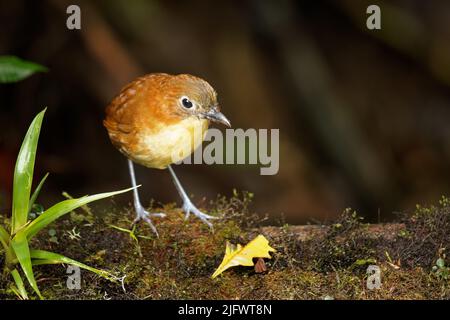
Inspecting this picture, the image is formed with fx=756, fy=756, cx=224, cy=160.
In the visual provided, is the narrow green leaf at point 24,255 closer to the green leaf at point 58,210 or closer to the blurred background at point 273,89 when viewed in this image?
the green leaf at point 58,210

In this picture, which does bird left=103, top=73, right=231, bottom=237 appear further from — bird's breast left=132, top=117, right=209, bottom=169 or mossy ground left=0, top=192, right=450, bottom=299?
mossy ground left=0, top=192, right=450, bottom=299

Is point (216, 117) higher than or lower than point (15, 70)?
lower

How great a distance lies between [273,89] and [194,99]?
300 cm

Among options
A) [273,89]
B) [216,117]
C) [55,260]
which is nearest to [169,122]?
[216,117]

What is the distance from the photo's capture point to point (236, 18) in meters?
6.25

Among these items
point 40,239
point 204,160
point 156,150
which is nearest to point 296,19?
point 204,160

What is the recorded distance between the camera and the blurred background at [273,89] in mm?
5754

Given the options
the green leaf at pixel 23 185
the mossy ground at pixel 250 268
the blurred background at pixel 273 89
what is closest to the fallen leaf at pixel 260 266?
the mossy ground at pixel 250 268

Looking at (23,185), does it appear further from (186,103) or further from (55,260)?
(186,103)

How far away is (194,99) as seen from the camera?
3.39m

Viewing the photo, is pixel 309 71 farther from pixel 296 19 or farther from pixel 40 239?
pixel 40 239

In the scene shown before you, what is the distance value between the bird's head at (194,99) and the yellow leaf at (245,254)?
0.58 m

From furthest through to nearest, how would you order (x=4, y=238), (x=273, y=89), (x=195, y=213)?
(x=273, y=89) < (x=195, y=213) < (x=4, y=238)

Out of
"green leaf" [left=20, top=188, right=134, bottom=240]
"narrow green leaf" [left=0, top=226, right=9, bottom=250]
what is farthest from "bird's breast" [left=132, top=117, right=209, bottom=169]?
"narrow green leaf" [left=0, top=226, right=9, bottom=250]
